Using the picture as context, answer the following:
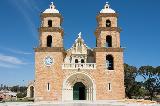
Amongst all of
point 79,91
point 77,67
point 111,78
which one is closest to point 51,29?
point 77,67

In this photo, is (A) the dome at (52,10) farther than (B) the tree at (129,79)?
No

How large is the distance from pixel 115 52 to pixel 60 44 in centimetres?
575

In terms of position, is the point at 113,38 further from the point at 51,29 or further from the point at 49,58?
the point at 49,58

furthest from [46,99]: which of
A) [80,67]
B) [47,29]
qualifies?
[47,29]

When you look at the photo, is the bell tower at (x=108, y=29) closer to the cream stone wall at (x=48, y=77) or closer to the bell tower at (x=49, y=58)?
the bell tower at (x=49, y=58)

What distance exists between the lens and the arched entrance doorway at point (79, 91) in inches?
1263

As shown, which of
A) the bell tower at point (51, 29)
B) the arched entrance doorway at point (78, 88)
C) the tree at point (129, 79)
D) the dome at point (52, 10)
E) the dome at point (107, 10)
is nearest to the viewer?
the arched entrance doorway at point (78, 88)

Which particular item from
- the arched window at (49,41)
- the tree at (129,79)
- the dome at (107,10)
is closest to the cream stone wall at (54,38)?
the arched window at (49,41)

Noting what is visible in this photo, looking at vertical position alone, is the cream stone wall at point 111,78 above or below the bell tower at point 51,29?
below

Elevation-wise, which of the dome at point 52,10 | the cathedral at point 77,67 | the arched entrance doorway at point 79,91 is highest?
the dome at point 52,10

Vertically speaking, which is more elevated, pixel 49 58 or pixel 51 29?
pixel 51 29

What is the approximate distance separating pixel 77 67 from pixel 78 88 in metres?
2.54

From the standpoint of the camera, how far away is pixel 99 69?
101ft

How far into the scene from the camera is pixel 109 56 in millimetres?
31516
